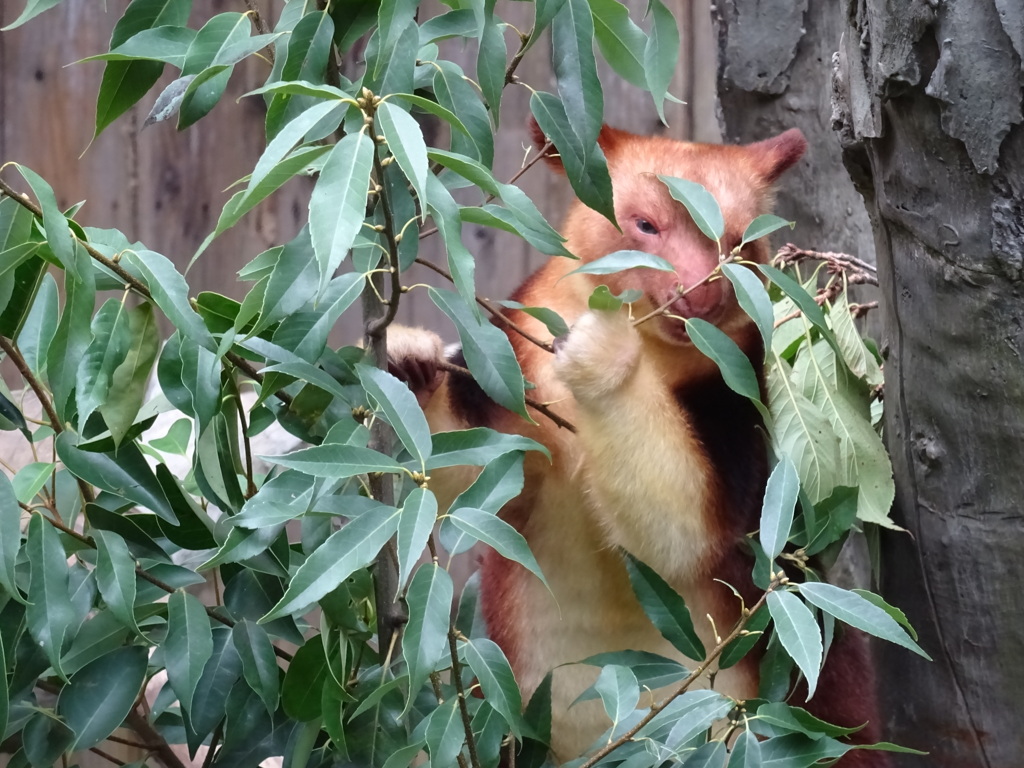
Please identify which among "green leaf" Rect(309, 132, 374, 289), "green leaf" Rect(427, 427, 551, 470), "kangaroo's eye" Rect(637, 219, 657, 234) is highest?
"green leaf" Rect(309, 132, 374, 289)

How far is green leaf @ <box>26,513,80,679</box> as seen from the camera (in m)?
0.96

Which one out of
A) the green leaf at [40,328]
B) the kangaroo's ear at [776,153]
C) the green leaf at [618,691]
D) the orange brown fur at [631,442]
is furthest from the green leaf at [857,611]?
the kangaroo's ear at [776,153]

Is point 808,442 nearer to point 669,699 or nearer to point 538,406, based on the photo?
point 538,406

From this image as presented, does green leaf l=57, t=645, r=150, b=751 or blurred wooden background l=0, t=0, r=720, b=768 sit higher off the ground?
blurred wooden background l=0, t=0, r=720, b=768

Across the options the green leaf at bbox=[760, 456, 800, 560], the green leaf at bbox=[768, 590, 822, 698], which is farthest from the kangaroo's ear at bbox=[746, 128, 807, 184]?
the green leaf at bbox=[768, 590, 822, 698]

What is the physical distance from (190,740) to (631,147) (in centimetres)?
109

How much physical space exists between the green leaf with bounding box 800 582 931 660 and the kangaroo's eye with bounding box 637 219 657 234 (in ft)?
2.46

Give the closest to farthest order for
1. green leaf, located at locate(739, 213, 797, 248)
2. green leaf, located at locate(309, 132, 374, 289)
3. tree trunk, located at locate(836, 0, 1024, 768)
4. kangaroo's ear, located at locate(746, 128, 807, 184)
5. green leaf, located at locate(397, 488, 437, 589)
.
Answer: green leaf, located at locate(309, 132, 374, 289) < green leaf, located at locate(397, 488, 437, 589) < green leaf, located at locate(739, 213, 797, 248) < tree trunk, located at locate(836, 0, 1024, 768) < kangaroo's ear, located at locate(746, 128, 807, 184)

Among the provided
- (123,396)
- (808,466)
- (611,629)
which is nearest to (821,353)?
(808,466)

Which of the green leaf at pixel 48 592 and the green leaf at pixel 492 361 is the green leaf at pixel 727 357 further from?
the green leaf at pixel 48 592

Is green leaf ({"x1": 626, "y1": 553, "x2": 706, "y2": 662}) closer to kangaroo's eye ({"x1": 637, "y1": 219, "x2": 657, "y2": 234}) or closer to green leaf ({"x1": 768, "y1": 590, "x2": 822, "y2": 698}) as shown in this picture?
green leaf ({"x1": 768, "y1": 590, "x2": 822, "y2": 698})

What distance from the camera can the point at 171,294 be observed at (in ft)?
2.96

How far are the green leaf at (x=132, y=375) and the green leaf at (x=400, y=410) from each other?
0.24m

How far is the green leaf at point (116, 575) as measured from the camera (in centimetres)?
99
